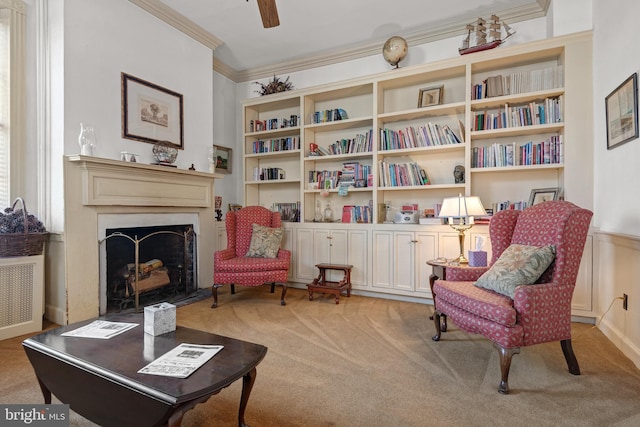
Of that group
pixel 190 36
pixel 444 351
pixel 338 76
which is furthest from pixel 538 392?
pixel 190 36

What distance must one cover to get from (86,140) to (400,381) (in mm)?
3000

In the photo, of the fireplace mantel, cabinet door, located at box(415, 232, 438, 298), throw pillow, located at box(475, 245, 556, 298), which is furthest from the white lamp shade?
the fireplace mantel

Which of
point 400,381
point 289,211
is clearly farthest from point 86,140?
point 400,381

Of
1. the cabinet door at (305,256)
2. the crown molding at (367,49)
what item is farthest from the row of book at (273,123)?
the cabinet door at (305,256)

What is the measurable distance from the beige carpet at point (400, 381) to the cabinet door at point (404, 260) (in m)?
0.67

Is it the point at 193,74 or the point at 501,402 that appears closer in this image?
the point at 501,402

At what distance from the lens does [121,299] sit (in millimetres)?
3152

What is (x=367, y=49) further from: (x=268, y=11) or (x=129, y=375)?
(x=129, y=375)

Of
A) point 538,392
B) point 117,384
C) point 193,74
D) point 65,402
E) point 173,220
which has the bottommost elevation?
point 538,392

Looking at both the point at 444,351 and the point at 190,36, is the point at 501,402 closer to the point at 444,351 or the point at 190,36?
the point at 444,351

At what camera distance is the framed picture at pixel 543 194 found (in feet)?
9.97

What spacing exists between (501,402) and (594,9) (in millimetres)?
3304

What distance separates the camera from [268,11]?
6.84ft

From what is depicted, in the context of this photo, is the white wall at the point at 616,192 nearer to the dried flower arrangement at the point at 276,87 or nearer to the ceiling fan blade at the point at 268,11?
the ceiling fan blade at the point at 268,11
